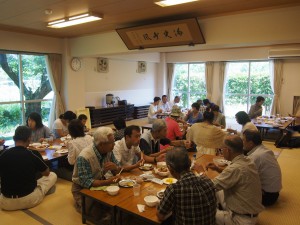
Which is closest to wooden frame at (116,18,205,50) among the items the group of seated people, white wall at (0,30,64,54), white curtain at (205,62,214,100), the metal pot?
the group of seated people

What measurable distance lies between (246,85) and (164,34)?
19.3 feet

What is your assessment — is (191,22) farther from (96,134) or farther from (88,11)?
(96,134)

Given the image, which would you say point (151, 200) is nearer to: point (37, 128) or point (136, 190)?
point (136, 190)

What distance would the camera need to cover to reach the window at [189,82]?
10055 mm

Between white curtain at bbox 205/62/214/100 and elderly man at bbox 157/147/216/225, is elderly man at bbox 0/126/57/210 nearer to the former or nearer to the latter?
elderly man at bbox 157/147/216/225

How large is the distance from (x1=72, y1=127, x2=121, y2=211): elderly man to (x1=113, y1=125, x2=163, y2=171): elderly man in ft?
0.66

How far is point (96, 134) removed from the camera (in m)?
2.60

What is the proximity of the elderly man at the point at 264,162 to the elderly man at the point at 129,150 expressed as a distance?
3.81ft

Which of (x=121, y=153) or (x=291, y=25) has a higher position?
(x=291, y=25)

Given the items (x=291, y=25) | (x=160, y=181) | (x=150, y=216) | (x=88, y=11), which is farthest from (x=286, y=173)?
(x=88, y=11)

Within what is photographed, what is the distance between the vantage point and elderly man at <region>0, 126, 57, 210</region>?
2891 millimetres

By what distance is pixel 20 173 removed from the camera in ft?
9.59

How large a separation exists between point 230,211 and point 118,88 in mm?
7174

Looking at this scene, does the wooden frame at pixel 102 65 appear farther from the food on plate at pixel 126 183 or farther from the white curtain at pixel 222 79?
the food on plate at pixel 126 183
